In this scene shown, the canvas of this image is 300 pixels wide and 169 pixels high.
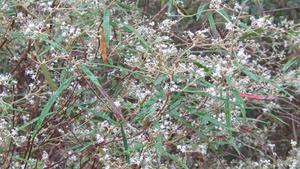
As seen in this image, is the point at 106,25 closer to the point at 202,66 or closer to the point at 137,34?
the point at 137,34

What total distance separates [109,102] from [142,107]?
0.12 meters

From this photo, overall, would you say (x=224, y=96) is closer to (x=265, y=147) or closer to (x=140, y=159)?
(x=140, y=159)

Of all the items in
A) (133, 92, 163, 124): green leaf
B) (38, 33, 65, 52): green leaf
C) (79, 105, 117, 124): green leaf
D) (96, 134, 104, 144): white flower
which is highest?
(38, 33, 65, 52): green leaf

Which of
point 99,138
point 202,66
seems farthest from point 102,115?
point 202,66

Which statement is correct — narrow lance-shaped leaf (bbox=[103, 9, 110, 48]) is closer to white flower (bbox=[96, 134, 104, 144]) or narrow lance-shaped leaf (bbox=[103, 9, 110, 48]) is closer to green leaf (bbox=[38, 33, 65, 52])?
green leaf (bbox=[38, 33, 65, 52])

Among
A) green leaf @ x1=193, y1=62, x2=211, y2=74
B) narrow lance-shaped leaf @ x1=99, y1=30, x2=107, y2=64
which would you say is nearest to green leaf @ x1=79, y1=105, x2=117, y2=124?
narrow lance-shaped leaf @ x1=99, y1=30, x2=107, y2=64

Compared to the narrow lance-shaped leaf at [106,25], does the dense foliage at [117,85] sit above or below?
below

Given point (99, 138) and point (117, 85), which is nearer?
point (99, 138)

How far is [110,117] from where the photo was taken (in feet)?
6.12

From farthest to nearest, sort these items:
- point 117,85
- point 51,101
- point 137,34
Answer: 1. point 117,85
2. point 137,34
3. point 51,101

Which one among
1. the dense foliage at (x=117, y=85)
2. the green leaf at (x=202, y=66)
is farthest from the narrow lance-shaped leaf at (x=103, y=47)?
the green leaf at (x=202, y=66)

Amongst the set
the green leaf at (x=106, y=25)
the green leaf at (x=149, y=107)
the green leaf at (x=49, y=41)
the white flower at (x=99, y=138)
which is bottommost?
the white flower at (x=99, y=138)

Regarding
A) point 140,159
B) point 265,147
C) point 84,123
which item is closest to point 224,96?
point 140,159

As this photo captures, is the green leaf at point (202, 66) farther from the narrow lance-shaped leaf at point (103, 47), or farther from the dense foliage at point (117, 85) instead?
the narrow lance-shaped leaf at point (103, 47)
